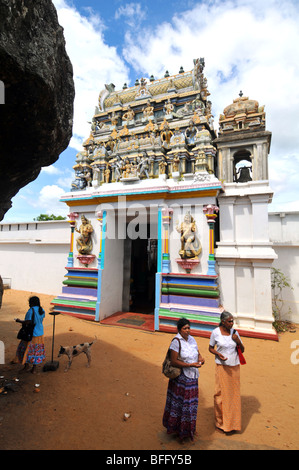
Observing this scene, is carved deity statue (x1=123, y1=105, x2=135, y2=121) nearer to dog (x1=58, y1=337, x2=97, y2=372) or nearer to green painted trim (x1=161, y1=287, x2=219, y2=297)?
green painted trim (x1=161, y1=287, x2=219, y2=297)

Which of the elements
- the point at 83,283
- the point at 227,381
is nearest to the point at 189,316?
the point at 227,381

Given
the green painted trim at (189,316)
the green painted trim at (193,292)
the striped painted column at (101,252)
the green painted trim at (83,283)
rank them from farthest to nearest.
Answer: the green painted trim at (83,283), the striped painted column at (101,252), the green painted trim at (193,292), the green painted trim at (189,316)

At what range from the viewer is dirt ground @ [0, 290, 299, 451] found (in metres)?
2.94

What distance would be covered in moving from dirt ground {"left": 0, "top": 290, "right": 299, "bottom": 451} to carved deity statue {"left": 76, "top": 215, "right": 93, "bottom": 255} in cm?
342

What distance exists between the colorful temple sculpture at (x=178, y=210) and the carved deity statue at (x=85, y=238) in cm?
4

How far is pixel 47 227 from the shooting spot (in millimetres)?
12945

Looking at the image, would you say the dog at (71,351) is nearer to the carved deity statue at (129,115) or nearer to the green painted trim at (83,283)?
the green painted trim at (83,283)

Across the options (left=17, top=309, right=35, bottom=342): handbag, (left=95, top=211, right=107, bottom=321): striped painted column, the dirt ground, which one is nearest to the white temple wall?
(left=95, top=211, right=107, bottom=321): striped painted column

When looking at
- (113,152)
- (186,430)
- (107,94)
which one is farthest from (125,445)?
(107,94)

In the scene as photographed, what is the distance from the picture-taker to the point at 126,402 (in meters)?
3.83

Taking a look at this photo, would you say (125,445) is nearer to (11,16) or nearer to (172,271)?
(11,16)

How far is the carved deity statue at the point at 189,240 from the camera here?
753cm

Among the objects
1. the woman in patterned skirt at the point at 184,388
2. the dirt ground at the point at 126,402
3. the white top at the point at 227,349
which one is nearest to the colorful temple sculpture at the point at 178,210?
the dirt ground at the point at 126,402
